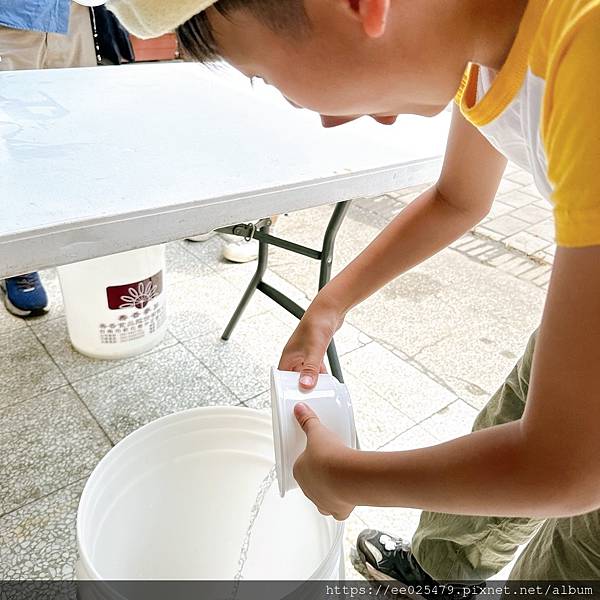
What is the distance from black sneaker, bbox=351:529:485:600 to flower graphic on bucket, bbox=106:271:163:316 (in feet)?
2.46

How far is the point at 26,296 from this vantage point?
1620 mm

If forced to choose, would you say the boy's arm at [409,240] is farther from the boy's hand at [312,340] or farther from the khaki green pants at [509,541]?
the khaki green pants at [509,541]


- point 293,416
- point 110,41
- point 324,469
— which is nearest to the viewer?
point 324,469

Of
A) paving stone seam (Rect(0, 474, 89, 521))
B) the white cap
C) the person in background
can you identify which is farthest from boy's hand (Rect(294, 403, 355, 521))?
the person in background

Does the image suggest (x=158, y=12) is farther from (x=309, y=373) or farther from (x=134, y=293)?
(x=134, y=293)

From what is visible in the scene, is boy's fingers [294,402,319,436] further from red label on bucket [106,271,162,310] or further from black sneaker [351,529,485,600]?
red label on bucket [106,271,162,310]

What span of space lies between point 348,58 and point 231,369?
1168 mm

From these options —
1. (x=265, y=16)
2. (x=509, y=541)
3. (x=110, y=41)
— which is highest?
(x=265, y=16)

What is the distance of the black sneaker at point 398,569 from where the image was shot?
100 centimetres

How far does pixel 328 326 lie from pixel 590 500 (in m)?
0.38

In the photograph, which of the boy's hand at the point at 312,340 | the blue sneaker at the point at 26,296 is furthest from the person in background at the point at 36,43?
the boy's hand at the point at 312,340

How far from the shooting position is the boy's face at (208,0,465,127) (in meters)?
0.39

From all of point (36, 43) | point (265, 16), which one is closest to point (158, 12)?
point (265, 16)

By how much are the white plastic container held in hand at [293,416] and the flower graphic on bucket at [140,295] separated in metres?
0.81
